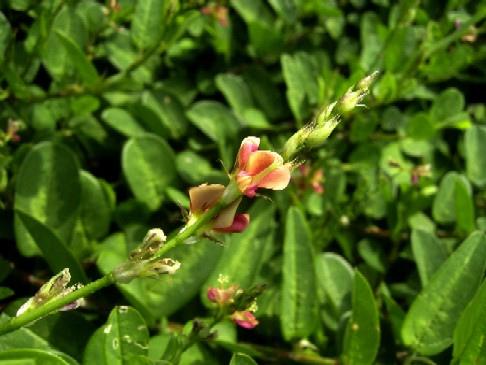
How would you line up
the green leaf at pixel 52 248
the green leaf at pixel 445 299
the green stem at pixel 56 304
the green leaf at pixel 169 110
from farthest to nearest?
1. the green leaf at pixel 169 110
2. the green leaf at pixel 445 299
3. the green leaf at pixel 52 248
4. the green stem at pixel 56 304

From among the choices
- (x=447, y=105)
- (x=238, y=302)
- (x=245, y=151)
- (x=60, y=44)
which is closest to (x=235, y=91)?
(x=60, y=44)

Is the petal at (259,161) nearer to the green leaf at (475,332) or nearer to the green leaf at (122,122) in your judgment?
the green leaf at (475,332)

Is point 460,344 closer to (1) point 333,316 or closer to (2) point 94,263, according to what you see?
(1) point 333,316

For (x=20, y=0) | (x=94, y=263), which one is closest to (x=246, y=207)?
(x=94, y=263)

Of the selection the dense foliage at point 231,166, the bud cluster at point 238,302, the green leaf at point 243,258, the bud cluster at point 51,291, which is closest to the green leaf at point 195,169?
the dense foliage at point 231,166

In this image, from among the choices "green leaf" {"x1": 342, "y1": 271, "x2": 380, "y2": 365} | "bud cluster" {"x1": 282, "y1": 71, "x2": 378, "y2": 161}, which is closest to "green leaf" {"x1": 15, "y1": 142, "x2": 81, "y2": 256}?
"green leaf" {"x1": 342, "y1": 271, "x2": 380, "y2": 365}

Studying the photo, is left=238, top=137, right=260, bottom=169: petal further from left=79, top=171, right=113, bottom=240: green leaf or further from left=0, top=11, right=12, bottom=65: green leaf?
left=0, top=11, right=12, bottom=65: green leaf
